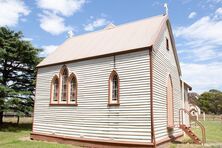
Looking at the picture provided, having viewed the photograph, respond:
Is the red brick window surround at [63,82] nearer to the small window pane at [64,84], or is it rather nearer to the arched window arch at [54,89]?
the small window pane at [64,84]

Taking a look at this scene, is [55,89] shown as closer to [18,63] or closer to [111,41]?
[111,41]

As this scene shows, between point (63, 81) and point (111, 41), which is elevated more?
point (111, 41)

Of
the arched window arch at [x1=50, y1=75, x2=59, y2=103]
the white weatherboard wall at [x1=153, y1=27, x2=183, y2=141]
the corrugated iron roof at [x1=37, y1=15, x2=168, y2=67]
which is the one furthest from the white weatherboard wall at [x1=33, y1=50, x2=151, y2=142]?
the white weatherboard wall at [x1=153, y1=27, x2=183, y2=141]

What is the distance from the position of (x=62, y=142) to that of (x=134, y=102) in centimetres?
677

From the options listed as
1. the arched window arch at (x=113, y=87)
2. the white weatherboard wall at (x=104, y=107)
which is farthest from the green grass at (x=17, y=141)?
the arched window arch at (x=113, y=87)

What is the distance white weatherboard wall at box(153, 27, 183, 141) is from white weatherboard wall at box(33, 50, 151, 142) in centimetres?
91

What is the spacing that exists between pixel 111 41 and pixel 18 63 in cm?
1583

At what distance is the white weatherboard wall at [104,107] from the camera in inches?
610

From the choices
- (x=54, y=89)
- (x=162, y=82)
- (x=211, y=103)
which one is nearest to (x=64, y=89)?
(x=54, y=89)

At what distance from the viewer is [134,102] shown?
51.6ft

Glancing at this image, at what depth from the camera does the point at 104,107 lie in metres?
17.1

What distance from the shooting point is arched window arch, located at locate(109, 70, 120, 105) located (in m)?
16.9

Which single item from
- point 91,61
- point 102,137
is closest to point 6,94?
point 91,61

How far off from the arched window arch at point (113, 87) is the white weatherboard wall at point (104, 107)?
302mm
